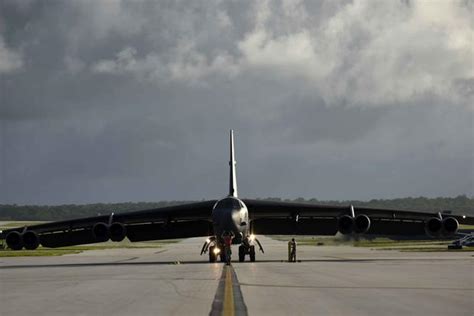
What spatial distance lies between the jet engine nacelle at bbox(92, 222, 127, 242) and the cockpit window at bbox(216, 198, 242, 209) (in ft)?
24.7

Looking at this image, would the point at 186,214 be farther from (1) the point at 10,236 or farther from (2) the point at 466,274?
(2) the point at 466,274

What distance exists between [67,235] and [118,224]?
6555 mm

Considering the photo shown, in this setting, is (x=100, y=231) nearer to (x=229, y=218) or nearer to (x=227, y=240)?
(x=227, y=240)

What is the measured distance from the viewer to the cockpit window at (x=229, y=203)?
37969mm

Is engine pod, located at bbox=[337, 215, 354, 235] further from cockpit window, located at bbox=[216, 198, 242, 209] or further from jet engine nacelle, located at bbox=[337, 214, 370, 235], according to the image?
cockpit window, located at bbox=[216, 198, 242, 209]

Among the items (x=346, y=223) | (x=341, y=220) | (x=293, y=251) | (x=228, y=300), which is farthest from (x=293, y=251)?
(x=228, y=300)

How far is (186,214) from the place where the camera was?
149 ft

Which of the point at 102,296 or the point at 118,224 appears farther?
the point at 118,224

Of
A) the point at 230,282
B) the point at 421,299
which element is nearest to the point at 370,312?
the point at 421,299

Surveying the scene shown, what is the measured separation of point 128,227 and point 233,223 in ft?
46.3

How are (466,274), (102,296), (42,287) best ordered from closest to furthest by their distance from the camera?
1. (102,296)
2. (42,287)
3. (466,274)

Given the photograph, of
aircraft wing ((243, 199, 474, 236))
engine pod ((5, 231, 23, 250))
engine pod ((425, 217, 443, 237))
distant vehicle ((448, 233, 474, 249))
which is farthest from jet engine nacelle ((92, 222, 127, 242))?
distant vehicle ((448, 233, 474, 249))

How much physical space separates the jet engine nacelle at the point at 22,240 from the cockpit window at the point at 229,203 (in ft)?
40.2

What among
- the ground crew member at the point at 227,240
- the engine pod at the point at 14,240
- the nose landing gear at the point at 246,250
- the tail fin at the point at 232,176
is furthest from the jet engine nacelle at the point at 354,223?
the engine pod at the point at 14,240
